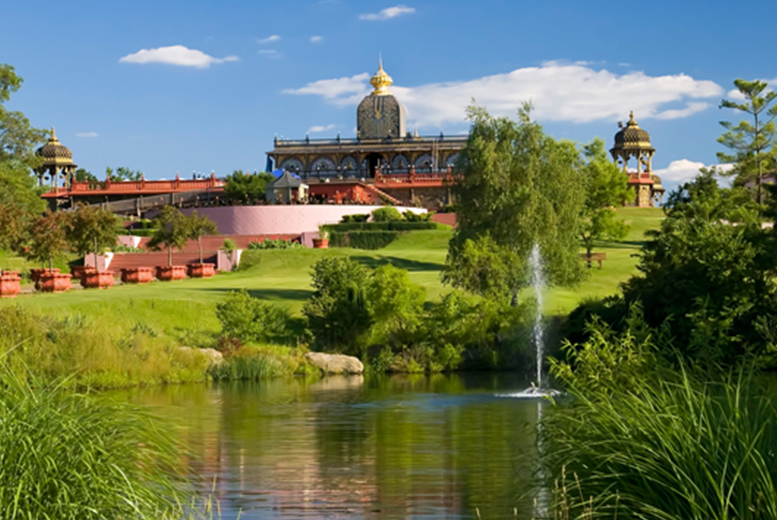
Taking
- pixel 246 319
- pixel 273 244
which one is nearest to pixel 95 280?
pixel 246 319

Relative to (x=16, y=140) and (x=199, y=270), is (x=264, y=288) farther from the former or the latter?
(x=16, y=140)

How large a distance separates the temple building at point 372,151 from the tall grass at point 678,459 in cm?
8658

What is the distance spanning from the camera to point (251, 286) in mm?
46375

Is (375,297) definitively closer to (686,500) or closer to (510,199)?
(510,199)

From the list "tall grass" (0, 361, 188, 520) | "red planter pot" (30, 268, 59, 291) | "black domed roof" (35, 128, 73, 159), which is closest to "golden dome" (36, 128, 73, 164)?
"black domed roof" (35, 128, 73, 159)

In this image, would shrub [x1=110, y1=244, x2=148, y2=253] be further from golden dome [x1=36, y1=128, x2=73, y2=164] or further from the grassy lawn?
golden dome [x1=36, y1=128, x2=73, y2=164]

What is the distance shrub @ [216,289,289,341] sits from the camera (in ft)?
119

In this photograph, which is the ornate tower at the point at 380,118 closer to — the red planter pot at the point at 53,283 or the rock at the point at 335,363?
the red planter pot at the point at 53,283

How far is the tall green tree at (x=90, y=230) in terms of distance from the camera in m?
50.4

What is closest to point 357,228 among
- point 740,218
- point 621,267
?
point 621,267

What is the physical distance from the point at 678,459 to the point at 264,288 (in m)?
37.0

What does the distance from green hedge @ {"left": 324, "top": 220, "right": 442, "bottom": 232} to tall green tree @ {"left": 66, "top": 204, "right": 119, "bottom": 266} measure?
17.9 metres

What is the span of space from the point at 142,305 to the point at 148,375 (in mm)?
6921

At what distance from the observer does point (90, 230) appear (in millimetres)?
50438
